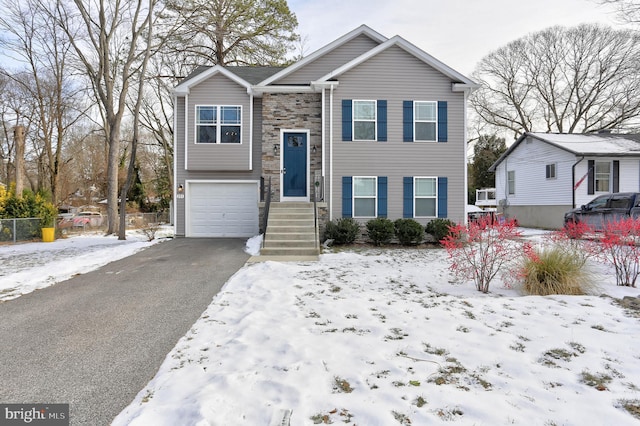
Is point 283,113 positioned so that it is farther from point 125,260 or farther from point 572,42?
point 572,42

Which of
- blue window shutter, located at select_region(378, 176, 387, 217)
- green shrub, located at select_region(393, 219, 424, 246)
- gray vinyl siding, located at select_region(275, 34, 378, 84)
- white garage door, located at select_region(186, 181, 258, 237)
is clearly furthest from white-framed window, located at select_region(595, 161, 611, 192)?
white garage door, located at select_region(186, 181, 258, 237)

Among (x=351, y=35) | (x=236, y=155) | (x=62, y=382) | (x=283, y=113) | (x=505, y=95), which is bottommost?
(x=62, y=382)

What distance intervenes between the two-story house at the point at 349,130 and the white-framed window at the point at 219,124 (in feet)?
0.12

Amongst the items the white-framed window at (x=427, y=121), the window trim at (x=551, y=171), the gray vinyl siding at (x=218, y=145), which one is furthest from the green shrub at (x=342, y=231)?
the window trim at (x=551, y=171)

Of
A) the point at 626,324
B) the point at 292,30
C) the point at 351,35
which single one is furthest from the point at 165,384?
the point at 292,30

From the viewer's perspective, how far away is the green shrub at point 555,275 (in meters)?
5.13

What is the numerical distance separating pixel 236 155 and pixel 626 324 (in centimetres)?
1125

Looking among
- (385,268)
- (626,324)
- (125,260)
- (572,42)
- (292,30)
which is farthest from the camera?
(572,42)

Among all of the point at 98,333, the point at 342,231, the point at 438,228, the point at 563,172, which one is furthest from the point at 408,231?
the point at 563,172

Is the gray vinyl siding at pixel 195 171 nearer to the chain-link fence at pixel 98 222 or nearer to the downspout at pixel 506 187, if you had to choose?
the chain-link fence at pixel 98 222

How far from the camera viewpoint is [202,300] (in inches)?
203

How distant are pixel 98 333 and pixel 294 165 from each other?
8864 mm

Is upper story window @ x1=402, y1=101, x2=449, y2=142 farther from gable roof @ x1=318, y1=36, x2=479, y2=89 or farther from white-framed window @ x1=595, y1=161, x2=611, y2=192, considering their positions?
white-framed window @ x1=595, y1=161, x2=611, y2=192

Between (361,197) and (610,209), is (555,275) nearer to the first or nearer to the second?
(361,197)
